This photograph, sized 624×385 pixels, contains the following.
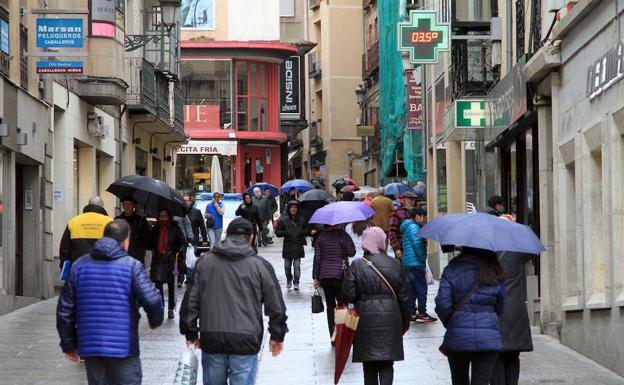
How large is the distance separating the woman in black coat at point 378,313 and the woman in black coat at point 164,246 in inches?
300

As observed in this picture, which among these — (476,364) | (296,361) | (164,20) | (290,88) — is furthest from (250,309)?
(290,88)

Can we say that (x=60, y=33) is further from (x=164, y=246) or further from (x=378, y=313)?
→ (x=378, y=313)

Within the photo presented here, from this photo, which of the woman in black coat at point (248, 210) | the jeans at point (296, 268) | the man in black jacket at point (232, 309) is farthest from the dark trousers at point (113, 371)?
the woman in black coat at point (248, 210)

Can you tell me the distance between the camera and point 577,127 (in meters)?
16.2

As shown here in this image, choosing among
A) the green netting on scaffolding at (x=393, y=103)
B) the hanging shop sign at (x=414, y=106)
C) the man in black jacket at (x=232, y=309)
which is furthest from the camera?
the green netting on scaffolding at (x=393, y=103)

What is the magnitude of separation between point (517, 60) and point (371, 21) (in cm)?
3711

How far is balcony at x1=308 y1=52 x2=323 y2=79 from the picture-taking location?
2676 inches

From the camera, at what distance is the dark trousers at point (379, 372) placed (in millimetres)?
11305

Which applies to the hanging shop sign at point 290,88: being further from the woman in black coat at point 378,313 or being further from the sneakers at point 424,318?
the woman in black coat at point 378,313

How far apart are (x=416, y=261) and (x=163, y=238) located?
11.3ft

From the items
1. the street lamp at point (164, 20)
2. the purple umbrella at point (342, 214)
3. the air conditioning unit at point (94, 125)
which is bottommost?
the purple umbrella at point (342, 214)

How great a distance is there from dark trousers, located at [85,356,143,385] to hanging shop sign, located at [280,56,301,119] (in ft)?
166

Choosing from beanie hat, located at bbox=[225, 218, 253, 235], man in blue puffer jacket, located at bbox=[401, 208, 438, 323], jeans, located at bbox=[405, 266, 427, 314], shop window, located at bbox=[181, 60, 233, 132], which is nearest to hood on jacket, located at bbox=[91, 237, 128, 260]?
beanie hat, located at bbox=[225, 218, 253, 235]

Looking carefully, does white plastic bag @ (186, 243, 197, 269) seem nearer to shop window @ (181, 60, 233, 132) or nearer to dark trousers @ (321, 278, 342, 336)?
dark trousers @ (321, 278, 342, 336)
